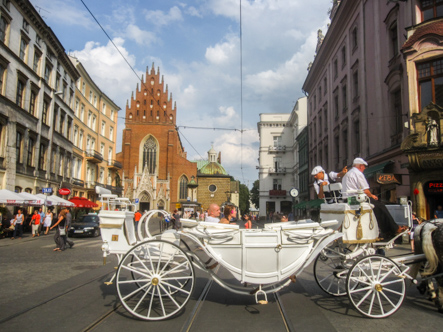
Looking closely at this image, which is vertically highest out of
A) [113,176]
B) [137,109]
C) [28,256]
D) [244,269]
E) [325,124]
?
[137,109]

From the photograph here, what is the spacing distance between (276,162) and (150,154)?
21.2m

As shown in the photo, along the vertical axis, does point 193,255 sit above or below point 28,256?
above

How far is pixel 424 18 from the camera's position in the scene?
15.0m

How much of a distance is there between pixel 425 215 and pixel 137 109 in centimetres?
Result: 5223

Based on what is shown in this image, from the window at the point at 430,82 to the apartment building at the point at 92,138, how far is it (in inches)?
1191

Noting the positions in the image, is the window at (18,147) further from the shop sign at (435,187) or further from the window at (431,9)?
the window at (431,9)

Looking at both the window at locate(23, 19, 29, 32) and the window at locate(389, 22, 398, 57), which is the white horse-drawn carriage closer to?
the window at locate(389, 22, 398, 57)

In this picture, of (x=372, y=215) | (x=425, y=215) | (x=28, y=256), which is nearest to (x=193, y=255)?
(x=372, y=215)

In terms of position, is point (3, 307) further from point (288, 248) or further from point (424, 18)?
→ point (424, 18)

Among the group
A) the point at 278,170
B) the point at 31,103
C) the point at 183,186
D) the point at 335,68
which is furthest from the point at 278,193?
the point at 31,103

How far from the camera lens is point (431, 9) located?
1480cm

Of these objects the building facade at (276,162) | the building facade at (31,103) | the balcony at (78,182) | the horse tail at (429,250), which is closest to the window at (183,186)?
the building facade at (276,162)

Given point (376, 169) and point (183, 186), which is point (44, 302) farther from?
point (183, 186)

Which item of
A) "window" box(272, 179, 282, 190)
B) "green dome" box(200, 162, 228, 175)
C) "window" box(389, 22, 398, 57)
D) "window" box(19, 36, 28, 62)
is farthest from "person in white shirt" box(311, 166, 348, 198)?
"green dome" box(200, 162, 228, 175)
